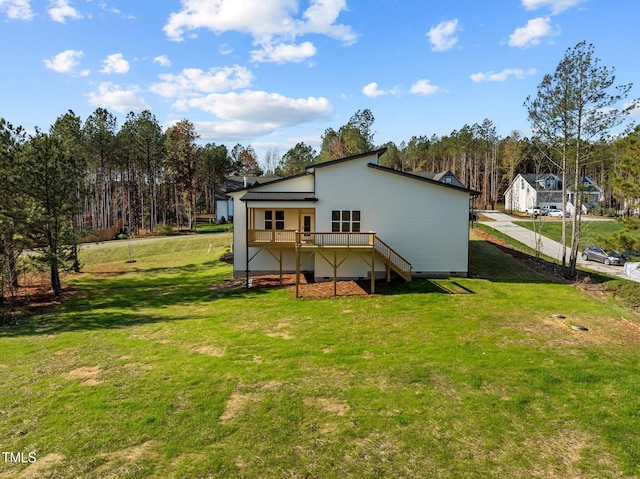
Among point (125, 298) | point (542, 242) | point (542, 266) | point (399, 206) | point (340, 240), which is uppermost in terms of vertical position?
point (399, 206)

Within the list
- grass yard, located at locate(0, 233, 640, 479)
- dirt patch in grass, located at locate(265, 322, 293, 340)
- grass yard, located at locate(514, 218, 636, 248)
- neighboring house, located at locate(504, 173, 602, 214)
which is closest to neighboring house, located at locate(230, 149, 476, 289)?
grass yard, located at locate(0, 233, 640, 479)

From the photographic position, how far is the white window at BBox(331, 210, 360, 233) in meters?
21.6

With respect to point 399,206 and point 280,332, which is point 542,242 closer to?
point 399,206

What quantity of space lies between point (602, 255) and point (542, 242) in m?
6.16

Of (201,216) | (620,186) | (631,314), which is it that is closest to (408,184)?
(620,186)

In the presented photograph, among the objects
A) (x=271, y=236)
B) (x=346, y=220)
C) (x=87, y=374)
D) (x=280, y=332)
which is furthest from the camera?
(x=271, y=236)

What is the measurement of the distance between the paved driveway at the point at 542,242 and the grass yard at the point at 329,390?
13243 mm

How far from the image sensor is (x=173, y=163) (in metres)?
52.4

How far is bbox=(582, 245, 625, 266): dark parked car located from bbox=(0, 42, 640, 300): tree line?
13.8 ft

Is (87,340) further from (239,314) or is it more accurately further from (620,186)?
(620,186)

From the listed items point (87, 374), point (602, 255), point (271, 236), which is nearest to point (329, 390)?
point (87, 374)

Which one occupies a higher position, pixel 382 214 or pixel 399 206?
pixel 399 206

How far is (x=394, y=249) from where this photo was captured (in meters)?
21.7

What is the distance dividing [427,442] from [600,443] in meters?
3.38
